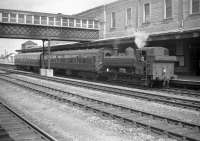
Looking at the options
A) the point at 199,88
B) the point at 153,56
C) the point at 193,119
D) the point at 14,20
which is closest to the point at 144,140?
the point at 193,119

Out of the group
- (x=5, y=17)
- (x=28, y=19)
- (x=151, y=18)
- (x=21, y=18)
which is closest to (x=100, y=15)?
(x=151, y=18)

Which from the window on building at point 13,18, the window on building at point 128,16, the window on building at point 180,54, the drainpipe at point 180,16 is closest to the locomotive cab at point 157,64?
the window on building at point 180,54

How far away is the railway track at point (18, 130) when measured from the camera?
657 centimetres

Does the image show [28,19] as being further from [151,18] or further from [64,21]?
[151,18]

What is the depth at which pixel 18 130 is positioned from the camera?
7.28 meters

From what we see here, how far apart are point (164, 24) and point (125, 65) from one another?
10.9 metres

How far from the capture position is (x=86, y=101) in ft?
40.4

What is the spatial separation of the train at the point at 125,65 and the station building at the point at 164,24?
3.71 metres

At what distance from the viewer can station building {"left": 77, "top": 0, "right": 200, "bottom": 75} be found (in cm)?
2210

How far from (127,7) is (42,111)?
23931 mm

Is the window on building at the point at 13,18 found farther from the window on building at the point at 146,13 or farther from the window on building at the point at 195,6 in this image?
the window on building at the point at 195,6

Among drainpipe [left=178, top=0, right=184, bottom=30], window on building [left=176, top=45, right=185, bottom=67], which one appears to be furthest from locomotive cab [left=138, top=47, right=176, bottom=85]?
drainpipe [left=178, top=0, right=184, bottom=30]

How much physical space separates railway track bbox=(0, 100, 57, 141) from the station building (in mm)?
13894

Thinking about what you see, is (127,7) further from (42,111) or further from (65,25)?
(42,111)
